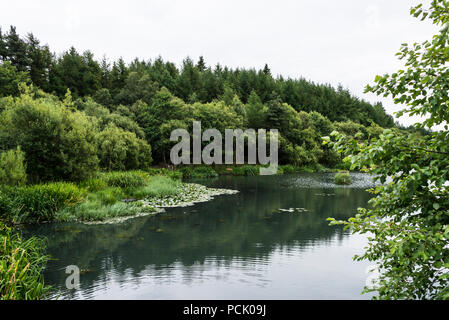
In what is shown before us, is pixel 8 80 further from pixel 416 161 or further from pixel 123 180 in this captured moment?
pixel 416 161

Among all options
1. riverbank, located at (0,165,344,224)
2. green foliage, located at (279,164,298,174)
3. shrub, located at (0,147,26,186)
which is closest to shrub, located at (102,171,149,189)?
riverbank, located at (0,165,344,224)

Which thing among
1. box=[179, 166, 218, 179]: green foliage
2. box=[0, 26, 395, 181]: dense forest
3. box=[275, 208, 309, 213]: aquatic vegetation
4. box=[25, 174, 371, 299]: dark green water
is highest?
box=[0, 26, 395, 181]: dense forest

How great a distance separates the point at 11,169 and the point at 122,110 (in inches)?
1103

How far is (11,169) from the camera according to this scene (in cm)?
1376

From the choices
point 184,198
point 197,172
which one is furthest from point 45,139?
point 197,172

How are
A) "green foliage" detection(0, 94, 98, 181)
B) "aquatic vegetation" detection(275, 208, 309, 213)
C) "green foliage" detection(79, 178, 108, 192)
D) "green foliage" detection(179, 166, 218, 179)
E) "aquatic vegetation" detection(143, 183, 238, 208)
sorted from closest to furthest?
"green foliage" detection(0, 94, 98, 181), "green foliage" detection(79, 178, 108, 192), "aquatic vegetation" detection(275, 208, 309, 213), "aquatic vegetation" detection(143, 183, 238, 208), "green foliage" detection(179, 166, 218, 179)

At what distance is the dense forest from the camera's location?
1606 centimetres

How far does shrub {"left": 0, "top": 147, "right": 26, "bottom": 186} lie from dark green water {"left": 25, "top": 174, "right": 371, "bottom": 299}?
2.86 meters

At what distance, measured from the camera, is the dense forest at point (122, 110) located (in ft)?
52.7

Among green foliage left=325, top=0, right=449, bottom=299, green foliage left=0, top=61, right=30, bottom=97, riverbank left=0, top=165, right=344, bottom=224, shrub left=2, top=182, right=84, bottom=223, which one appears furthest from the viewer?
green foliage left=0, top=61, right=30, bottom=97

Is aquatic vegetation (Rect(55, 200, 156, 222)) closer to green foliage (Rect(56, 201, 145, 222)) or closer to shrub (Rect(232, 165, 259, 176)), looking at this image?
green foliage (Rect(56, 201, 145, 222))
